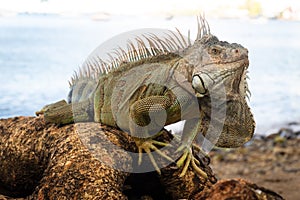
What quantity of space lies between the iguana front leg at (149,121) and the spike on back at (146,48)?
0.29m

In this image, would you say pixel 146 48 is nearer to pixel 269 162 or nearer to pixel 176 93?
pixel 176 93

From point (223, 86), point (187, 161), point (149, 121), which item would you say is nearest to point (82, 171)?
point (149, 121)

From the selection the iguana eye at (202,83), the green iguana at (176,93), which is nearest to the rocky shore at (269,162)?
the green iguana at (176,93)

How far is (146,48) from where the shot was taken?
2.18 metres

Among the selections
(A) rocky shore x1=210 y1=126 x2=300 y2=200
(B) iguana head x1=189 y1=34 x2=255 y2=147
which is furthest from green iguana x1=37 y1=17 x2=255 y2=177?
(A) rocky shore x1=210 y1=126 x2=300 y2=200

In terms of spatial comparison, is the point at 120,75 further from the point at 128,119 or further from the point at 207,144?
the point at 207,144

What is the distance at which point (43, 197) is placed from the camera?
180cm

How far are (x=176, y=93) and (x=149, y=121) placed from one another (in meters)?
0.17

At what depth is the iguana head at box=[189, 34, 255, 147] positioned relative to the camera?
5.94 ft

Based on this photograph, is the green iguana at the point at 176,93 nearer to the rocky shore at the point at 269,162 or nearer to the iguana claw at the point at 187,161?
the iguana claw at the point at 187,161

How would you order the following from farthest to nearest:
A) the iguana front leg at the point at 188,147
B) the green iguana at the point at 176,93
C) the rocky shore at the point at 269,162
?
1. the rocky shore at the point at 269,162
2. the iguana front leg at the point at 188,147
3. the green iguana at the point at 176,93

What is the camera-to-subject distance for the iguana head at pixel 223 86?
1.81 metres

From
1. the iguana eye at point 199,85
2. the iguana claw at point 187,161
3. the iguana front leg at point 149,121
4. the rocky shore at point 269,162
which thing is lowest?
the rocky shore at point 269,162

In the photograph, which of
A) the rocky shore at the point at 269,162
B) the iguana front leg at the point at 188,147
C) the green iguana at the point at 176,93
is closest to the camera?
the green iguana at the point at 176,93
